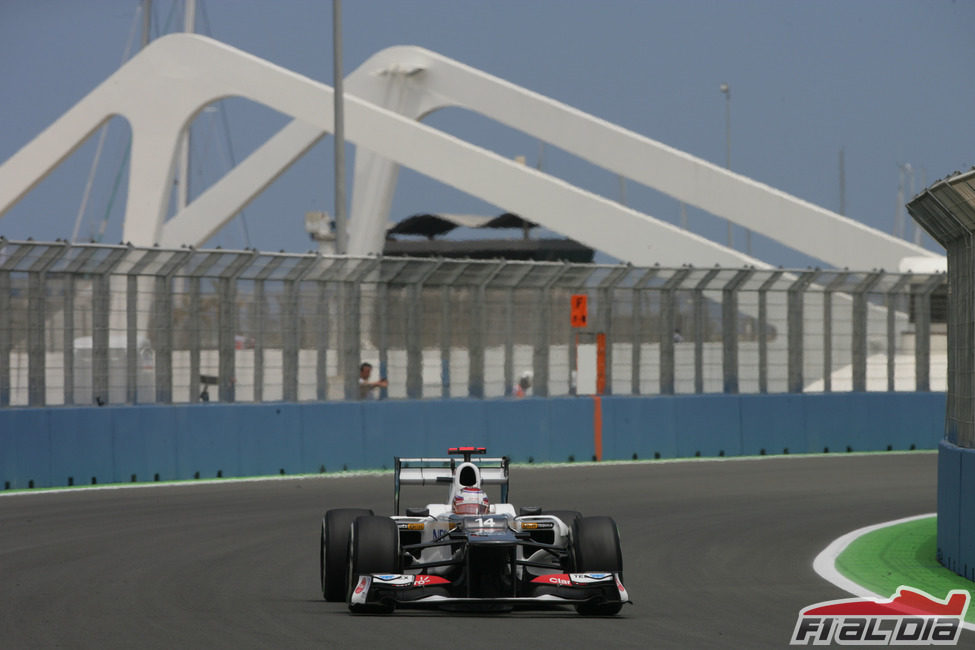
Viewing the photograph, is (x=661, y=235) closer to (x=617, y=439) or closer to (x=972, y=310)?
(x=617, y=439)

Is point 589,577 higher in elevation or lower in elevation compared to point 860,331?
lower

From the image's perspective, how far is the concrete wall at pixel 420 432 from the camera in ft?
61.5

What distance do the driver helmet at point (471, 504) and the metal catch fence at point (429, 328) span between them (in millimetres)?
10144

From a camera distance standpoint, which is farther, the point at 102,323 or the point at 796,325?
the point at 796,325

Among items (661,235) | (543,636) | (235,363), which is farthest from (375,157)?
(543,636)

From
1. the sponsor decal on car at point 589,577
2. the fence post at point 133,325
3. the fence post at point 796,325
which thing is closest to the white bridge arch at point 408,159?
the fence post at point 796,325

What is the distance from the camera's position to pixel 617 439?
23.4m

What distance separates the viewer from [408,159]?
44.7 meters

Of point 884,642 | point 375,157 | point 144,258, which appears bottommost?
point 884,642

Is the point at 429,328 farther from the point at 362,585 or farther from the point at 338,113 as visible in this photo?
the point at 362,585

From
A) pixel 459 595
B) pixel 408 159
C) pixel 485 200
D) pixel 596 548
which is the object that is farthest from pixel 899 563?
pixel 408 159

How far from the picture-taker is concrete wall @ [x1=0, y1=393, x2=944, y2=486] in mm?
18750

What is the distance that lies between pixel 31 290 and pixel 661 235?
21150mm

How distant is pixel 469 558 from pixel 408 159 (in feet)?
120
